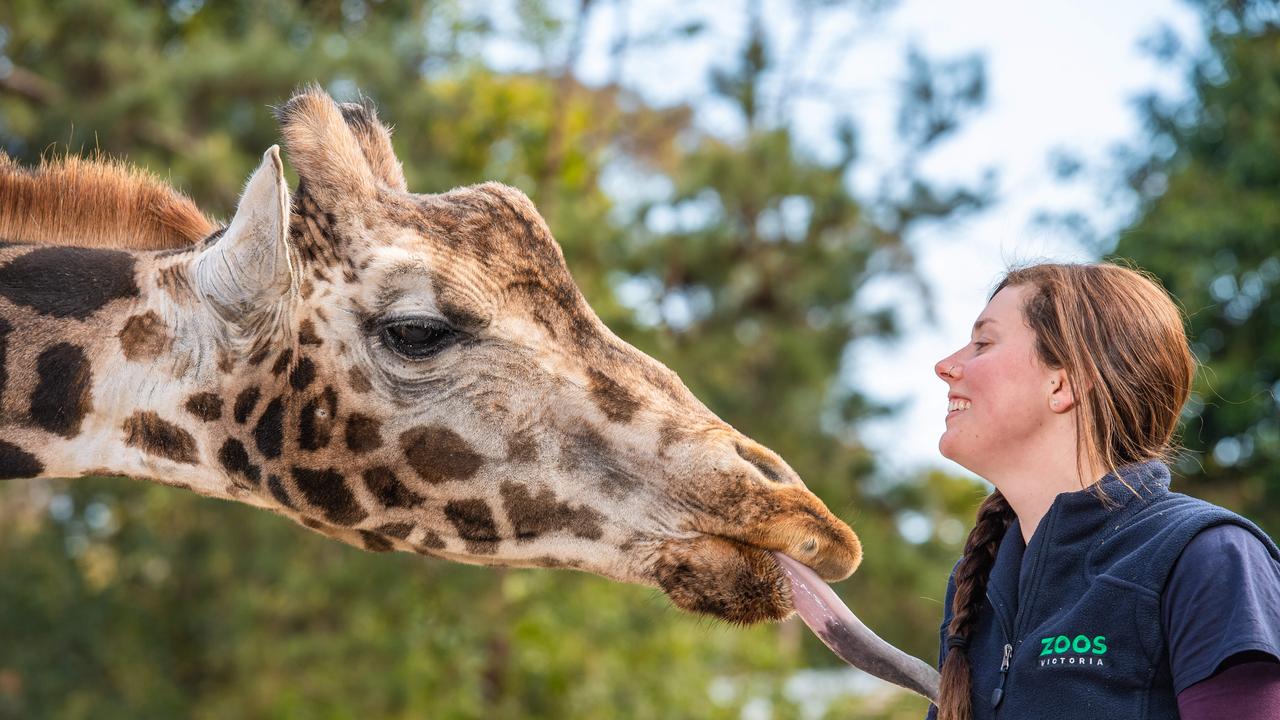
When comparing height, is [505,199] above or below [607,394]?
above

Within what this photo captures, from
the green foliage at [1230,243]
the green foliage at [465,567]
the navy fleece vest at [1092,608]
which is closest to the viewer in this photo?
the navy fleece vest at [1092,608]

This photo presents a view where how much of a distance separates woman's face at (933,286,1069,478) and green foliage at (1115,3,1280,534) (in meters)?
4.89

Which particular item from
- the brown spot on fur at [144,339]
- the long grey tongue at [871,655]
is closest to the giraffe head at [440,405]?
the brown spot on fur at [144,339]

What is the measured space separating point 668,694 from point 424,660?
8.01ft

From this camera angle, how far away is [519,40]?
1252 cm

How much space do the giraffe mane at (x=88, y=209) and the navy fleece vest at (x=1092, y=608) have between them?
214cm

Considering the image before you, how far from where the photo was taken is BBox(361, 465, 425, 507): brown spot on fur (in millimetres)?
2680

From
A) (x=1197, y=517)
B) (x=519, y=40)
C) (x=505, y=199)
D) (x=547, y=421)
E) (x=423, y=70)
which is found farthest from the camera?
(x=519, y=40)

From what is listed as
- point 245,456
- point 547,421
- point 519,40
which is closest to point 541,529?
point 547,421

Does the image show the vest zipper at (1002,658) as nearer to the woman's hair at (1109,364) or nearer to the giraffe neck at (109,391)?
the woman's hair at (1109,364)

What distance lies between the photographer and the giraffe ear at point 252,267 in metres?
2.60

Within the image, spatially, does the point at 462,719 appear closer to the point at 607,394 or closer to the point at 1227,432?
the point at 1227,432

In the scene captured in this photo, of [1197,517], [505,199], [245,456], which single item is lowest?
[1197,517]

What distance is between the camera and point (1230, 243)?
26.1ft
